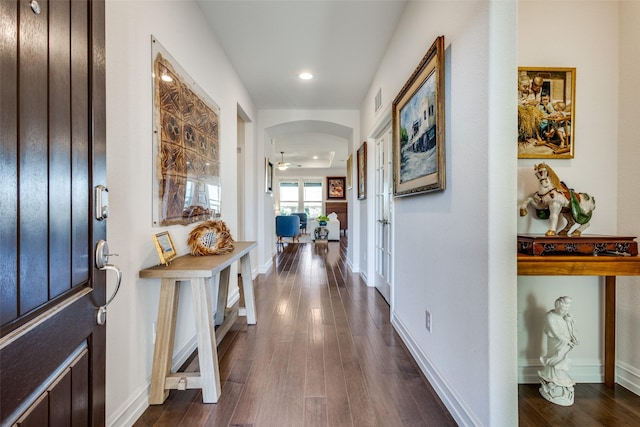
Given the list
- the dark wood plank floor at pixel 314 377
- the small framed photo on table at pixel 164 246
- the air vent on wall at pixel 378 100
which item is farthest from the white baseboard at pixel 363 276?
the small framed photo on table at pixel 164 246

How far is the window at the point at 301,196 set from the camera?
40.9 feet

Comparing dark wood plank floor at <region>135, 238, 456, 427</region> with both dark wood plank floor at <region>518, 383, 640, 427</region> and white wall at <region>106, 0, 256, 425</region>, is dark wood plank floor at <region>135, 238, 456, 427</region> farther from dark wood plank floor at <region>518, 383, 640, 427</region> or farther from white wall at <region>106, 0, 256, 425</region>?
dark wood plank floor at <region>518, 383, 640, 427</region>

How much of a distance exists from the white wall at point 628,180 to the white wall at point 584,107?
3 centimetres

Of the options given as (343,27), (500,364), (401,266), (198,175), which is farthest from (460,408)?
(343,27)

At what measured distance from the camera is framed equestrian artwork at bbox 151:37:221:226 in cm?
180

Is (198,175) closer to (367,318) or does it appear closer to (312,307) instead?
(312,307)

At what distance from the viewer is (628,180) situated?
1724mm

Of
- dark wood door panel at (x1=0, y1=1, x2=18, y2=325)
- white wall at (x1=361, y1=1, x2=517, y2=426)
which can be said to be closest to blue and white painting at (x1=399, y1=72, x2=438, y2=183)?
white wall at (x1=361, y1=1, x2=517, y2=426)

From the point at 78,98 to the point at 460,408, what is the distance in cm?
190

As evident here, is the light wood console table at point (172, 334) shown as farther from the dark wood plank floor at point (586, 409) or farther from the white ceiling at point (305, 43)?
the white ceiling at point (305, 43)

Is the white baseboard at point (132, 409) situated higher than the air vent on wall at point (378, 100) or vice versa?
the air vent on wall at point (378, 100)

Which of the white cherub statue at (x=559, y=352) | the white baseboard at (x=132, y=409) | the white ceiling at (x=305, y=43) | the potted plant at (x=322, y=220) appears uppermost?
the white ceiling at (x=305, y=43)

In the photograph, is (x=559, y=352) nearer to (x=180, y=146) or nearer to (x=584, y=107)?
(x=584, y=107)

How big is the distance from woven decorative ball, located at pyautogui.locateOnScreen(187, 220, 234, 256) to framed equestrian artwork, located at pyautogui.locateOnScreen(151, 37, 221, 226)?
0.12 m
